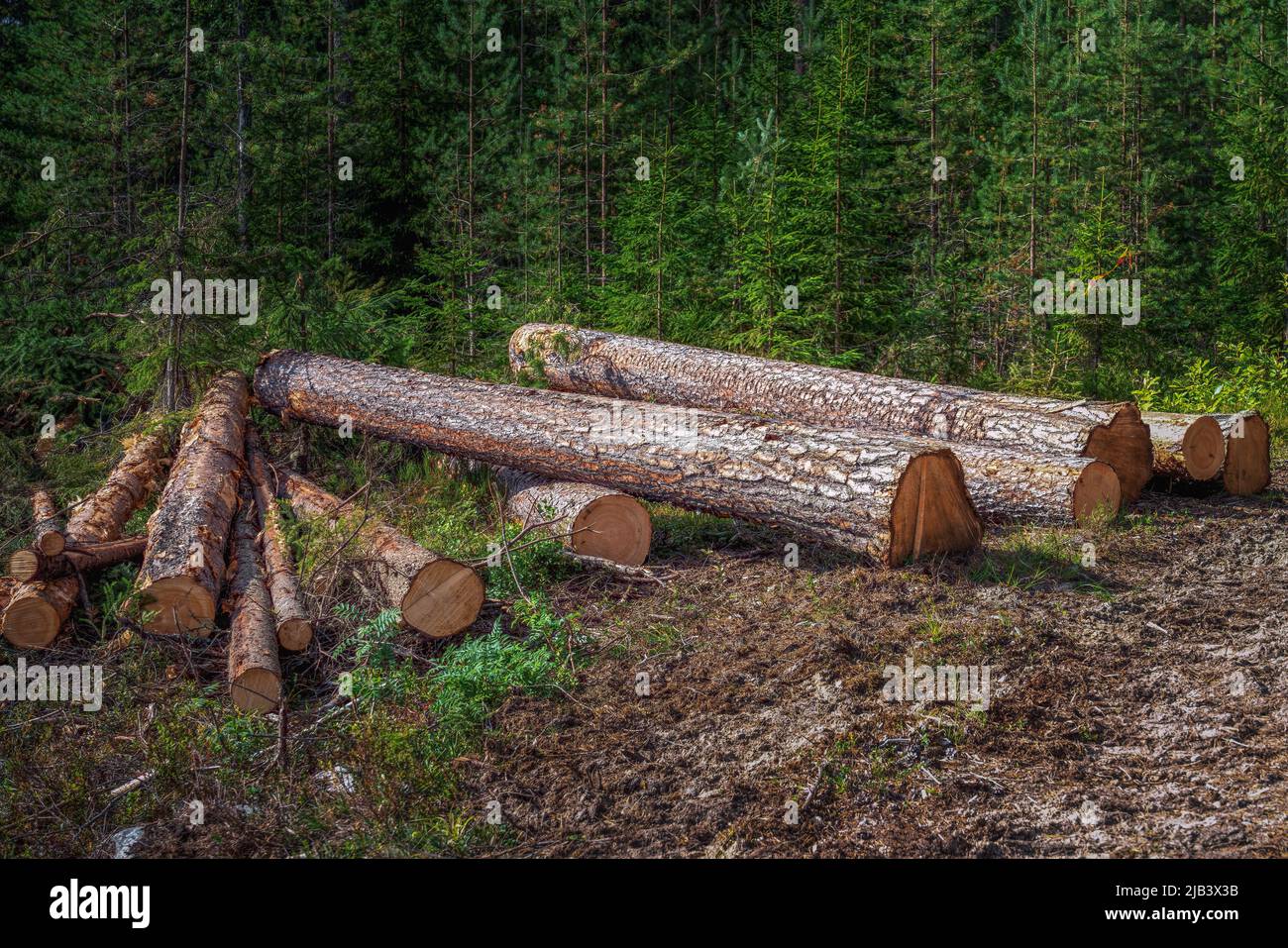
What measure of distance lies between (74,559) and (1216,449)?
8792 millimetres

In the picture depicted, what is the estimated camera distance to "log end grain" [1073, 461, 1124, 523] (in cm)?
757

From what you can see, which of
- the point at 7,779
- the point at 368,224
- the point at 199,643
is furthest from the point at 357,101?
the point at 7,779

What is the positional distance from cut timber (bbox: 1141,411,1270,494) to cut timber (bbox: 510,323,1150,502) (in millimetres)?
515

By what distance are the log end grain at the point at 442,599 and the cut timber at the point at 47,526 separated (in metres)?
2.28

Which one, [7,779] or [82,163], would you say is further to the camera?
[82,163]

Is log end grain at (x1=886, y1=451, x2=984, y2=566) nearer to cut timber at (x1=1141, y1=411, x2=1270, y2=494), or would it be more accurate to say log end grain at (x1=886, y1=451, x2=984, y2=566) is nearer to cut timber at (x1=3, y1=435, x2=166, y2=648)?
cut timber at (x1=1141, y1=411, x2=1270, y2=494)

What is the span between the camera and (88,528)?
7559 millimetres

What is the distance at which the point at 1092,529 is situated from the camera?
24.8 feet

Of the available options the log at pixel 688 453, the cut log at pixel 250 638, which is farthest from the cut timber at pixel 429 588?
the log at pixel 688 453

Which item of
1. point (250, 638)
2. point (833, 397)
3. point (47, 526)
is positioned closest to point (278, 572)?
point (250, 638)

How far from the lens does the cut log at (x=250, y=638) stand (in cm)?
551

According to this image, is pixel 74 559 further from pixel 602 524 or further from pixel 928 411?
pixel 928 411

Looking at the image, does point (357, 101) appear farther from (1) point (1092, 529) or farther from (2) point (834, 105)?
(1) point (1092, 529)

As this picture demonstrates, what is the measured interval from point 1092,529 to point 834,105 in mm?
7111
